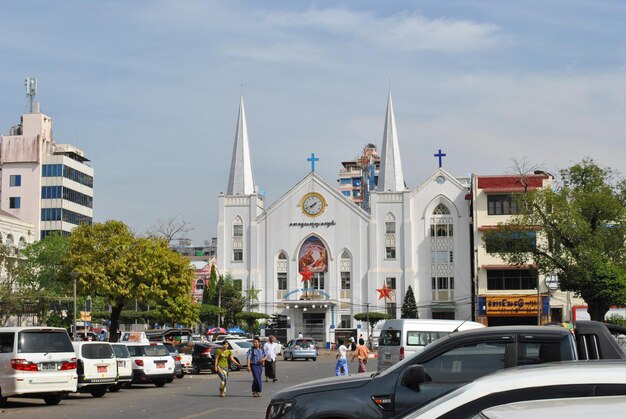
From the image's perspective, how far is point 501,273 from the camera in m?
75.9

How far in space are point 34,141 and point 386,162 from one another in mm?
35148

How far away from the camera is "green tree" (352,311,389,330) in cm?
7880

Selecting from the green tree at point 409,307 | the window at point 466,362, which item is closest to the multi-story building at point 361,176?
the green tree at point 409,307

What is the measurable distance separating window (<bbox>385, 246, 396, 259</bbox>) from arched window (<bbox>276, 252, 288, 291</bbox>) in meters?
9.57

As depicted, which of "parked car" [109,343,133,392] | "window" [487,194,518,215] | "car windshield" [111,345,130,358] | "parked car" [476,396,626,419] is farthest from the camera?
"window" [487,194,518,215]

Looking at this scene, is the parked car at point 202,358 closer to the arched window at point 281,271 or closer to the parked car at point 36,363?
the parked car at point 36,363

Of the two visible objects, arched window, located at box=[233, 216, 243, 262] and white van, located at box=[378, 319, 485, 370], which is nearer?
white van, located at box=[378, 319, 485, 370]

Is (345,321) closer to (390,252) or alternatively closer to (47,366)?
(390,252)

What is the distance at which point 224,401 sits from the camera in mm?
24328

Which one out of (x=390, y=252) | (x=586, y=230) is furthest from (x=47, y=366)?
(x=390, y=252)

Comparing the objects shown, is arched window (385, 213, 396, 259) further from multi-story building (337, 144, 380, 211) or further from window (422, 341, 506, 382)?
window (422, 341, 506, 382)

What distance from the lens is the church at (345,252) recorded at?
81.7 metres

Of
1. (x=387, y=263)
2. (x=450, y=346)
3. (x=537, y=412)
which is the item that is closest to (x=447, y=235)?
(x=387, y=263)

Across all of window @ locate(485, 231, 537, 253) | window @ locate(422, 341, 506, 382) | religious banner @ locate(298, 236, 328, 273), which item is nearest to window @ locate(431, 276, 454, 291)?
religious banner @ locate(298, 236, 328, 273)
